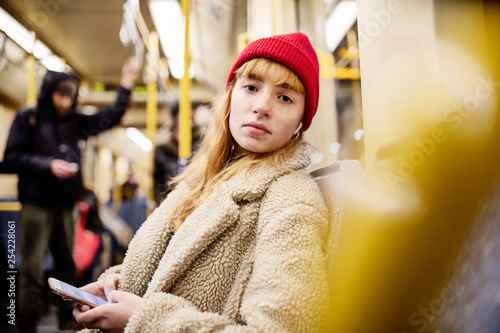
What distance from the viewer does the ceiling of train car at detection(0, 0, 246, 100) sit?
4341 mm

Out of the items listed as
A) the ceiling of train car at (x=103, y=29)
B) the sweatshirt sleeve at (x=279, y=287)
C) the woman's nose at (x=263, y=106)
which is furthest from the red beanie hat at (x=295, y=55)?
the ceiling of train car at (x=103, y=29)

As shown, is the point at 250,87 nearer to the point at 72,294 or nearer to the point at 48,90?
the point at 72,294

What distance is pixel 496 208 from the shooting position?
529mm

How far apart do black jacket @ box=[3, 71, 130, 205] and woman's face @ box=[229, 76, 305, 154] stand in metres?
1.79

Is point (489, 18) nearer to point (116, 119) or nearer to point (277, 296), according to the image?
point (277, 296)

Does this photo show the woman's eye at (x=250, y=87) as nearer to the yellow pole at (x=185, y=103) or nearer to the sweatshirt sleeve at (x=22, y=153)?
the yellow pole at (x=185, y=103)

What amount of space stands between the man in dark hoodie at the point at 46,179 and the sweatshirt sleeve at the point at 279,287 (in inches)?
70.6

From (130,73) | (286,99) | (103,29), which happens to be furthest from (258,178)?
(103,29)

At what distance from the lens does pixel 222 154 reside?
117cm

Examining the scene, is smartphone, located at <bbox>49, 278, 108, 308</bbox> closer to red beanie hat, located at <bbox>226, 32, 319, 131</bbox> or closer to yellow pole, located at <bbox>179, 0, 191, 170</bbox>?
red beanie hat, located at <bbox>226, 32, 319, 131</bbox>

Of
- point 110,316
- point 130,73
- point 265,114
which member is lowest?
point 110,316

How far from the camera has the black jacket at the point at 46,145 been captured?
2.34m

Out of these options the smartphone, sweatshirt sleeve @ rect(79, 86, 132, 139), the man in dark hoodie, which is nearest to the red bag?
the man in dark hoodie

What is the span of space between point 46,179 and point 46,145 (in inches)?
9.1
